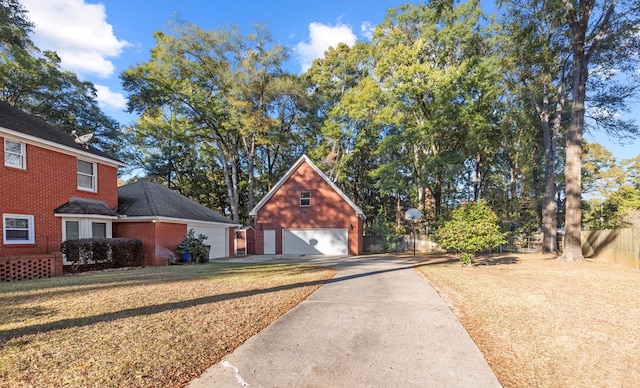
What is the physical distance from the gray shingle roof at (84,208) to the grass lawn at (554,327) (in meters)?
13.3

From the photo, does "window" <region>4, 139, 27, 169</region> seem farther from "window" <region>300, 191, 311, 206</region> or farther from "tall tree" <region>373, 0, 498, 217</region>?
"tall tree" <region>373, 0, 498, 217</region>

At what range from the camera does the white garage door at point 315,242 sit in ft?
77.5

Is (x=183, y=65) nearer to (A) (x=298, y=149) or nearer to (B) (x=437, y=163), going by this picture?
(A) (x=298, y=149)

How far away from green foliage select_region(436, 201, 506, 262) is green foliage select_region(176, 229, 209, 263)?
A: 37.8 feet

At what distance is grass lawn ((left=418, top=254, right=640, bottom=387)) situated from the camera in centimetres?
353

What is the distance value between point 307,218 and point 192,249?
9700 mm

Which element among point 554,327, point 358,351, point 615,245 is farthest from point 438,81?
point 358,351

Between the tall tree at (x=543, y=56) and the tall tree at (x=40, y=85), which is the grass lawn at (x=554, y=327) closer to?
the tall tree at (x=543, y=56)

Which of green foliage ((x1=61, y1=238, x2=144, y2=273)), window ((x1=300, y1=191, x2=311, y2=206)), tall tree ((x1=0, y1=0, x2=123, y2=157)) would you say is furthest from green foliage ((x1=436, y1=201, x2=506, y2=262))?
tall tree ((x1=0, y1=0, x2=123, y2=157))

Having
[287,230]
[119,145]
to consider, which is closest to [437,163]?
[287,230]

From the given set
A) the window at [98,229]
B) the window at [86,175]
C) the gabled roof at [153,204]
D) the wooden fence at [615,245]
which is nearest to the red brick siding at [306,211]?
the gabled roof at [153,204]

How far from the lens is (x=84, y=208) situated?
13.1m

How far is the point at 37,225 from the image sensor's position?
11.9 m

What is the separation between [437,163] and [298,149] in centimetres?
1602
